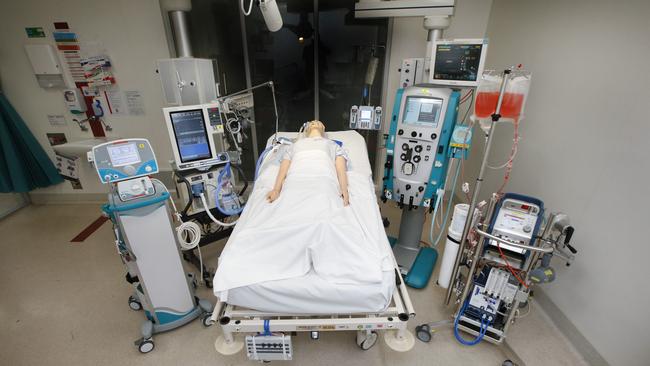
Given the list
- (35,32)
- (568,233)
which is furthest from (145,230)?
(35,32)

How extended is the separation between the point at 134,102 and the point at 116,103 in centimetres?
21

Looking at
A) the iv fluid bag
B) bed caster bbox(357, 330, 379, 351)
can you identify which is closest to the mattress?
bed caster bbox(357, 330, 379, 351)

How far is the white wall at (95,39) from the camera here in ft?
9.96

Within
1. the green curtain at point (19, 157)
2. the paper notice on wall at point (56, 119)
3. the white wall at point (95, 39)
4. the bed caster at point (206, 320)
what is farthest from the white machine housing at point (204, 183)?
the green curtain at point (19, 157)

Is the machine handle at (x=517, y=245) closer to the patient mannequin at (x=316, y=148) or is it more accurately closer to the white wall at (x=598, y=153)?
the white wall at (x=598, y=153)

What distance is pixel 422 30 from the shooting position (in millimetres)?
3107

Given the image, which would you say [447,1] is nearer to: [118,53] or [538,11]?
[538,11]

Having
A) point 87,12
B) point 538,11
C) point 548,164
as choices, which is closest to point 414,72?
point 538,11

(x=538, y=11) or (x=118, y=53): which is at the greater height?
(x=538, y=11)

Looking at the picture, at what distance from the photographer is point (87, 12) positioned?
9.99ft

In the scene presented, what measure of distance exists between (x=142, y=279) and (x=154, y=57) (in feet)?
8.57

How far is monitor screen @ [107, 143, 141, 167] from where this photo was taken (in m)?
1.57

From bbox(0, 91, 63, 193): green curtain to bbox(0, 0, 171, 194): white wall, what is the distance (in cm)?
18

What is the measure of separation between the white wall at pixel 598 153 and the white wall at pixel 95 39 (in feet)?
12.0
